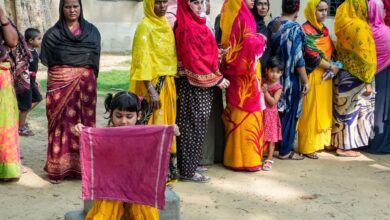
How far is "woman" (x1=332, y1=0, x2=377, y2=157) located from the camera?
601 cm

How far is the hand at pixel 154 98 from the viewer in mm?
4891

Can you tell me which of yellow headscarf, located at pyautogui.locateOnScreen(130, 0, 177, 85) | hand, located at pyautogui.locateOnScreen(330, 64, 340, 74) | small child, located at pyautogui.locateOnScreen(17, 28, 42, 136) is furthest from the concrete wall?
yellow headscarf, located at pyautogui.locateOnScreen(130, 0, 177, 85)

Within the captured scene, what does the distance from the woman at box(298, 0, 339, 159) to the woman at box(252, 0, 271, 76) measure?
0.43 metres

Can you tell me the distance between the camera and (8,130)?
509 cm

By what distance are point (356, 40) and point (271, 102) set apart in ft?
3.73

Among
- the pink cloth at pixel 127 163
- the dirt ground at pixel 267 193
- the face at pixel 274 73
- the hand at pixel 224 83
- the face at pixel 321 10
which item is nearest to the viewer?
the pink cloth at pixel 127 163

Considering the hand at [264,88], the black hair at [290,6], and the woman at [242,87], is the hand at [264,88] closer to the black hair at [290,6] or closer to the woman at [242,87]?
the woman at [242,87]

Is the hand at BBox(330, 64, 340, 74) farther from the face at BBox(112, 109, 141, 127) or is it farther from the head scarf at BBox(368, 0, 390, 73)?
the face at BBox(112, 109, 141, 127)

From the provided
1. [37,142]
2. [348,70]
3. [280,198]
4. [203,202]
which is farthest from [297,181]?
[37,142]

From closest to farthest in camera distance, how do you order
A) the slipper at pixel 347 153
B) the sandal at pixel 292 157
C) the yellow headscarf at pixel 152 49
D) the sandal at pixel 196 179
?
the yellow headscarf at pixel 152 49
the sandal at pixel 196 179
the sandal at pixel 292 157
the slipper at pixel 347 153

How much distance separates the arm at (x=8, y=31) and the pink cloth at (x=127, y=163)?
186cm

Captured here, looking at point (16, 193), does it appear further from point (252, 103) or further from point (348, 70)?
point (348, 70)

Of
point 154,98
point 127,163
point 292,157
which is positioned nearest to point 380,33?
point 292,157

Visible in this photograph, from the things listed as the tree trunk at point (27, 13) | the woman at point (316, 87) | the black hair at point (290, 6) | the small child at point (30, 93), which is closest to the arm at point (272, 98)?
the woman at point (316, 87)
